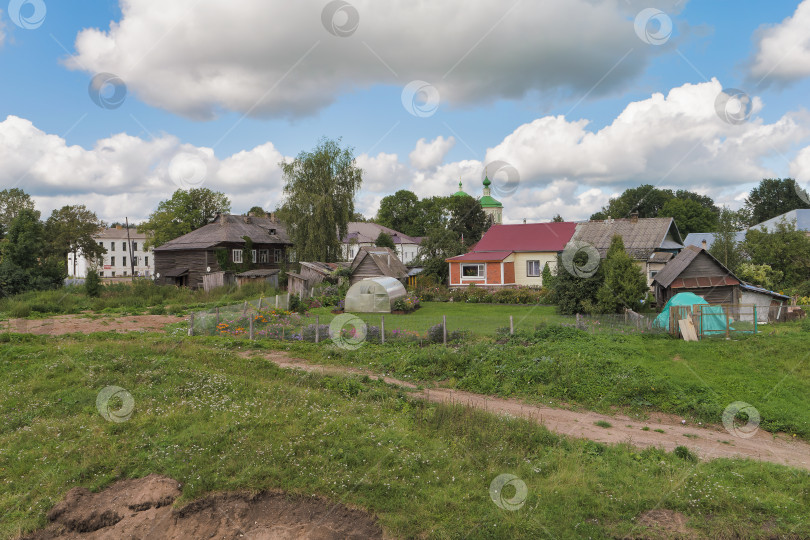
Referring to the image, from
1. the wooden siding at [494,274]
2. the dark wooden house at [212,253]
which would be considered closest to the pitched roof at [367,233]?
the dark wooden house at [212,253]

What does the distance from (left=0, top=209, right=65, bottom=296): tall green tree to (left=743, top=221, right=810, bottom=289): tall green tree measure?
51.9 meters

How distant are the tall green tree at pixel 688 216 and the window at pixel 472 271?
44.2m

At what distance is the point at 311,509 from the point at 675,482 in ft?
19.2

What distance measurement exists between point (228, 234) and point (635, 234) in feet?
120

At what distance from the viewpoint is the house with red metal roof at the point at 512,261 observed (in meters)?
40.5

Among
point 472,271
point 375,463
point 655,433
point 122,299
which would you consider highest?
point 472,271

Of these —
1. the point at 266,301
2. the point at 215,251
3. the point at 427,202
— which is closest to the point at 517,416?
the point at 266,301

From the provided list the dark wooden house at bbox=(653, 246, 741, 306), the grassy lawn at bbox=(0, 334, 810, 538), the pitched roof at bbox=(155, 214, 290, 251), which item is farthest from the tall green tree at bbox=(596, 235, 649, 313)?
the pitched roof at bbox=(155, 214, 290, 251)

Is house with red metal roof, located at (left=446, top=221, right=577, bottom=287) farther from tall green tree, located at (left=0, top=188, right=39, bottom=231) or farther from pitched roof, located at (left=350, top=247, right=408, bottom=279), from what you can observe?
tall green tree, located at (left=0, top=188, right=39, bottom=231)

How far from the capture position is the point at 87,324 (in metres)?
23.9

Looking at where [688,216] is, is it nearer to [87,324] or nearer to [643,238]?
[643,238]

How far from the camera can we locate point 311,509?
7520mm

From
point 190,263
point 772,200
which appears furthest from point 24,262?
point 772,200

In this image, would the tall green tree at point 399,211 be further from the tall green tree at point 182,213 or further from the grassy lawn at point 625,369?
the grassy lawn at point 625,369
